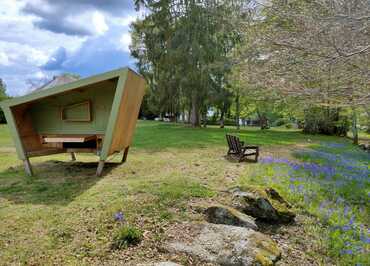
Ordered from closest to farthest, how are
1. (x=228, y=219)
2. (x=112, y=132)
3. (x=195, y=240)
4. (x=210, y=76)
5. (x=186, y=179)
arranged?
1. (x=195, y=240)
2. (x=228, y=219)
3. (x=186, y=179)
4. (x=112, y=132)
5. (x=210, y=76)

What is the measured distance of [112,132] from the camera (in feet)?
21.3

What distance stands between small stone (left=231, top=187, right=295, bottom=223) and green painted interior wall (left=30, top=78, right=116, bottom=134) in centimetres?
427

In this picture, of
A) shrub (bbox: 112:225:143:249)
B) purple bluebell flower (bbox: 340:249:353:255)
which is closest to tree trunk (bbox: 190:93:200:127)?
purple bluebell flower (bbox: 340:249:353:255)

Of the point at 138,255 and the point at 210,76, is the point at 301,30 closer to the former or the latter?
the point at 138,255

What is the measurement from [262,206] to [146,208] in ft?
6.48

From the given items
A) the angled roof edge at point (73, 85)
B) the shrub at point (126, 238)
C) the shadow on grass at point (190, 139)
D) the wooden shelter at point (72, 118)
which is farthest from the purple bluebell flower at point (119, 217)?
the shadow on grass at point (190, 139)

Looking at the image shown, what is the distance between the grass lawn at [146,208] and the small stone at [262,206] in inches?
8.8

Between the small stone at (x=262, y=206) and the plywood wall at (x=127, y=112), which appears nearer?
the small stone at (x=262, y=206)

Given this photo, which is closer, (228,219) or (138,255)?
(138,255)

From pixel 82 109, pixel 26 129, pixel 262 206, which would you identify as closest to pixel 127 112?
pixel 82 109

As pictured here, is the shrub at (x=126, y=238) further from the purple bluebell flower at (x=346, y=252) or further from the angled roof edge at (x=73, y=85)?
the angled roof edge at (x=73, y=85)

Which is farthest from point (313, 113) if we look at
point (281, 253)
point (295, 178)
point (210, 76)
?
point (281, 253)

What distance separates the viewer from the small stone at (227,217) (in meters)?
4.24

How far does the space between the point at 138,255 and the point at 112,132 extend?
362 centimetres
